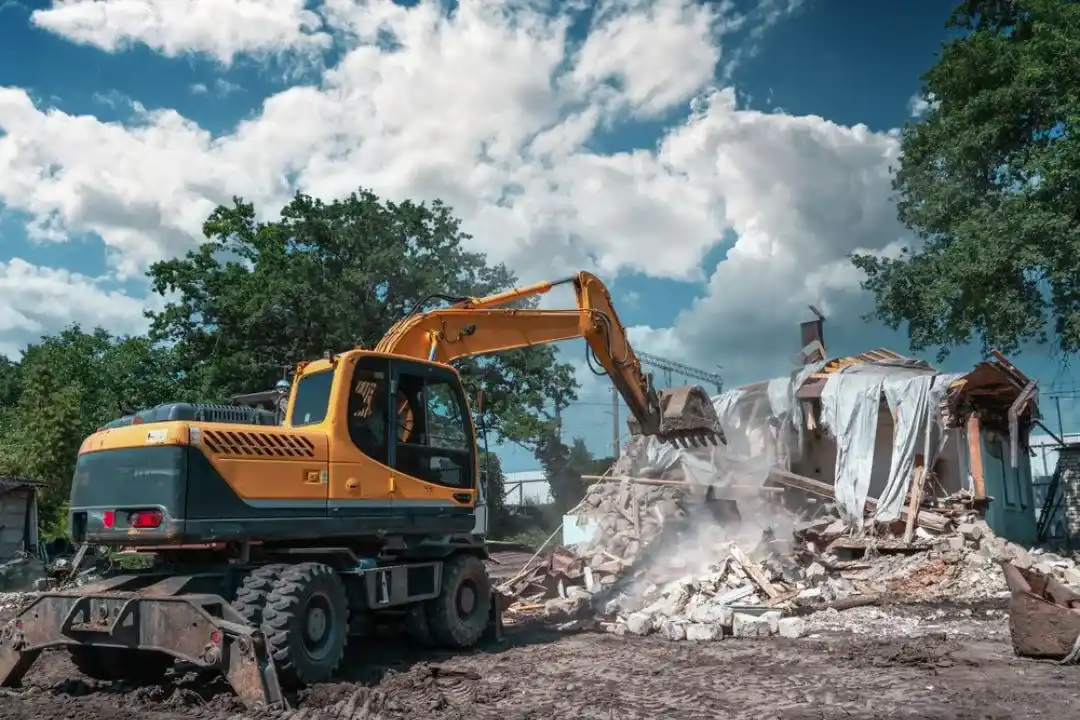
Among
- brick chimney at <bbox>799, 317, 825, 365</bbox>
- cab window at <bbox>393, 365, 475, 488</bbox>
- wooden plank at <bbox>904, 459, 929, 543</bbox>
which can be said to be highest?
brick chimney at <bbox>799, 317, 825, 365</bbox>

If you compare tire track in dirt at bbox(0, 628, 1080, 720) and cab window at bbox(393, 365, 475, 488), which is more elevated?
cab window at bbox(393, 365, 475, 488)

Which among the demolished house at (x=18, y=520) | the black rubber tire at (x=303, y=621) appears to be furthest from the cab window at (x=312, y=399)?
the demolished house at (x=18, y=520)

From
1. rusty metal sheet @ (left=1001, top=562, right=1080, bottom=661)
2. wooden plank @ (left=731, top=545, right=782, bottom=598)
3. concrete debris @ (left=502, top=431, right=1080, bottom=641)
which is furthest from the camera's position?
wooden plank @ (left=731, top=545, right=782, bottom=598)

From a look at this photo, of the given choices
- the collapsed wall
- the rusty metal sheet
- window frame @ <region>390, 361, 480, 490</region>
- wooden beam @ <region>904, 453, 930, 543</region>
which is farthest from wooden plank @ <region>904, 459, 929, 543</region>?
window frame @ <region>390, 361, 480, 490</region>

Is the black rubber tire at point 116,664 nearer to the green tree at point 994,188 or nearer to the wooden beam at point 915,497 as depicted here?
the wooden beam at point 915,497

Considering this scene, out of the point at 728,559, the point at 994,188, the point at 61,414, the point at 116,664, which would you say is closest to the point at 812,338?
the point at 994,188

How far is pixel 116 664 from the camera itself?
8.78m

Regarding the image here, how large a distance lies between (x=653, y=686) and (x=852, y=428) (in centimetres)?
1071

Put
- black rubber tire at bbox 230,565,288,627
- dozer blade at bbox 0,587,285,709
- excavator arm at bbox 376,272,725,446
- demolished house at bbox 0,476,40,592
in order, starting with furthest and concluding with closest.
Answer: demolished house at bbox 0,476,40,592 < excavator arm at bbox 376,272,725,446 < black rubber tire at bbox 230,565,288,627 < dozer blade at bbox 0,587,285,709

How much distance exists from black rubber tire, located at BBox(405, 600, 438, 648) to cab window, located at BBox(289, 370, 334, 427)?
2.48m

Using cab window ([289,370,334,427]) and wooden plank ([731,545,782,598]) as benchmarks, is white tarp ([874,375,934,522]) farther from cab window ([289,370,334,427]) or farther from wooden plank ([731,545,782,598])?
cab window ([289,370,334,427])

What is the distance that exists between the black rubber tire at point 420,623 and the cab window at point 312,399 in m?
2.48

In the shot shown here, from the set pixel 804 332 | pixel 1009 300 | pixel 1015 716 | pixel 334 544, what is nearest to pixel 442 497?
pixel 334 544

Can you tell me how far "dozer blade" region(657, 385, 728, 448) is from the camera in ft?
39.0
